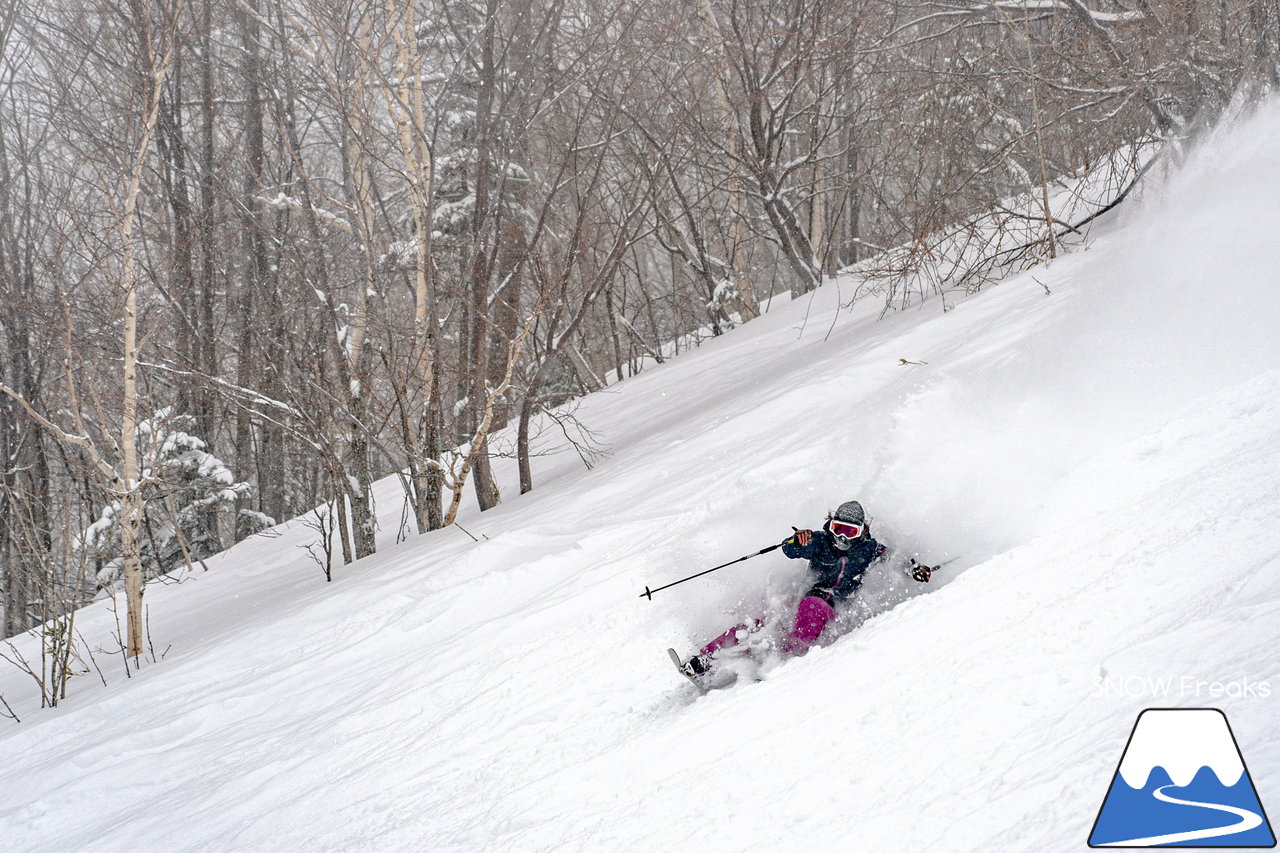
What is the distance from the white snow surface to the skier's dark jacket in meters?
0.18

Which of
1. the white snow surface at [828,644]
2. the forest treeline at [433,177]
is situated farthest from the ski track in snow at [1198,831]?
the forest treeline at [433,177]

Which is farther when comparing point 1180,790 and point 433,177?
point 433,177

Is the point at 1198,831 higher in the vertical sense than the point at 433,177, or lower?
lower

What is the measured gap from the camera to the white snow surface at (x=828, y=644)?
8.89ft

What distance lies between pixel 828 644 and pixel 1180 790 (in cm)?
210

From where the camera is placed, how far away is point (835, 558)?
4.68 meters

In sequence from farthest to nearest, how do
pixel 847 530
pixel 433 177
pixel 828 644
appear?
pixel 433 177 → pixel 847 530 → pixel 828 644

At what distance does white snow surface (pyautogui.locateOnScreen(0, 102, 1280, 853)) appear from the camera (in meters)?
2.71

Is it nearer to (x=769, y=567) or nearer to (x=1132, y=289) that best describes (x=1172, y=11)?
(x=1132, y=289)

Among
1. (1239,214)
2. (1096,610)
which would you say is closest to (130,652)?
(1096,610)

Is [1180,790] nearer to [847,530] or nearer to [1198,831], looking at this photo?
[1198,831]

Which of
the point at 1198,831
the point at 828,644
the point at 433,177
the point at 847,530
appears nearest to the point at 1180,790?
the point at 1198,831

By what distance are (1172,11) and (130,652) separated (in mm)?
10329

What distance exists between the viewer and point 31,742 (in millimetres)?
5230
